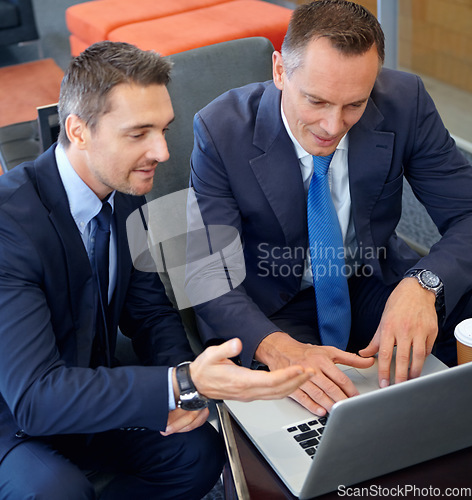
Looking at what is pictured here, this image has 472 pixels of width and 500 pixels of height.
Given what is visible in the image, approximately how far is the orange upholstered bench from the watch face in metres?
2.90

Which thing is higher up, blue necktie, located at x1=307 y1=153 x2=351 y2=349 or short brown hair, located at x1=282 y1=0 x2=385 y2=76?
short brown hair, located at x1=282 y1=0 x2=385 y2=76

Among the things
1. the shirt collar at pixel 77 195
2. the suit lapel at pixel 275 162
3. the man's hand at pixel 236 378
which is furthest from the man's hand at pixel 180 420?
the suit lapel at pixel 275 162

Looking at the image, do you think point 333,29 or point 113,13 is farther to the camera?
point 113,13

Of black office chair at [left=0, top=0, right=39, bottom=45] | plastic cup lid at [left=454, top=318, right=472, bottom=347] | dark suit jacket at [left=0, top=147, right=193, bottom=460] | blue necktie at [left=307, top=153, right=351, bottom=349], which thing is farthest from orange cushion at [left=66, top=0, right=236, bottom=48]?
plastic cup lid at [left=454, top=318, right=472, bottom=347]

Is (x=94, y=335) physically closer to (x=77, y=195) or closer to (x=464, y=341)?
(x=77, y=195)

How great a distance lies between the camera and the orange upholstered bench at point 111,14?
3.95m

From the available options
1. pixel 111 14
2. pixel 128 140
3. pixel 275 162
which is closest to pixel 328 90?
pixel 275 162

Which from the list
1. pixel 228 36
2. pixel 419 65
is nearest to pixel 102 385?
pixel 228 36

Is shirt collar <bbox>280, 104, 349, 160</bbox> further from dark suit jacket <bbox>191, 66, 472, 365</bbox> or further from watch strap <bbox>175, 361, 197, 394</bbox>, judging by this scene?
watch strap <bbox>175, 361, 197, 394</bbox>

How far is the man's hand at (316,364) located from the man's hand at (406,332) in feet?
0.16

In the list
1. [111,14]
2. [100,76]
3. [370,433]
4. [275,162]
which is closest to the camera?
[370,433]

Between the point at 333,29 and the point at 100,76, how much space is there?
0.50 m

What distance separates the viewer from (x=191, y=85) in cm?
194

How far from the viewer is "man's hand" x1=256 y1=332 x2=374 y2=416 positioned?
3.90ft
